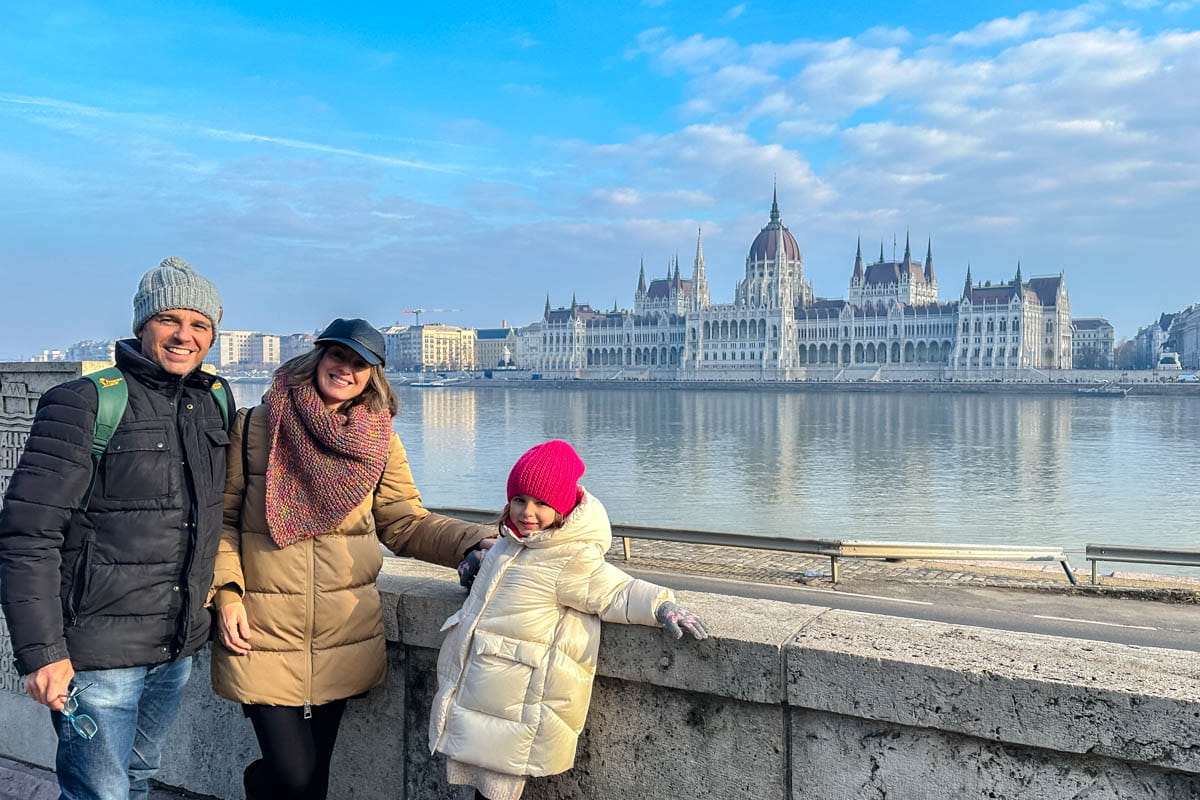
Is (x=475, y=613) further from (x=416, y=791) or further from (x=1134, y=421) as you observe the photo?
(x=1134, y=421)

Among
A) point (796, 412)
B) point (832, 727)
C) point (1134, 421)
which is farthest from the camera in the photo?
point (796, 412)

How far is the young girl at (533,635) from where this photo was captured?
1859 mm

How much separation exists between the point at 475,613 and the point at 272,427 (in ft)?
2.09

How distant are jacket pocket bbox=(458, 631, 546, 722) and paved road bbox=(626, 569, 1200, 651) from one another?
4707 millimetres

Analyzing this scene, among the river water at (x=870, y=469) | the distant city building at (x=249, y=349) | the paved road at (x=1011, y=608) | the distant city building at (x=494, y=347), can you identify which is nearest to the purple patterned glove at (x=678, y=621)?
the paved road at (x=1011, y=608)

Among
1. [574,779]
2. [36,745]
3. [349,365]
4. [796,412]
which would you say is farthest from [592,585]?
[796,412]

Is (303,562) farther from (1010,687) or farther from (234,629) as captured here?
(1010,687)

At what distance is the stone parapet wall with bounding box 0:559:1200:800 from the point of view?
5.35ft

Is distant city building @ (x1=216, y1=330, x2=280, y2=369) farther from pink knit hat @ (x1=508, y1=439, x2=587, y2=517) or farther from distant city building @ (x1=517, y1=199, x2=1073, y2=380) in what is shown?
pink knit hat @ (x1=508, y1=439, x2=587, y2=517)

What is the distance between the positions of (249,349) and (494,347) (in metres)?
61.3

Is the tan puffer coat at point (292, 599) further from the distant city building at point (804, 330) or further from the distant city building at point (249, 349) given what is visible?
the distant city building at point (249, 349)

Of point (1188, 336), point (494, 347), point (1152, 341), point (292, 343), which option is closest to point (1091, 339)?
point (1188, 336)

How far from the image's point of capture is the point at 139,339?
6.60 ft

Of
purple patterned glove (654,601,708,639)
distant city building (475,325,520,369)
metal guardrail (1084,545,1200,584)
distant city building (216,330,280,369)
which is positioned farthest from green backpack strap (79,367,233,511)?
distant city building (216,330,280,369)
